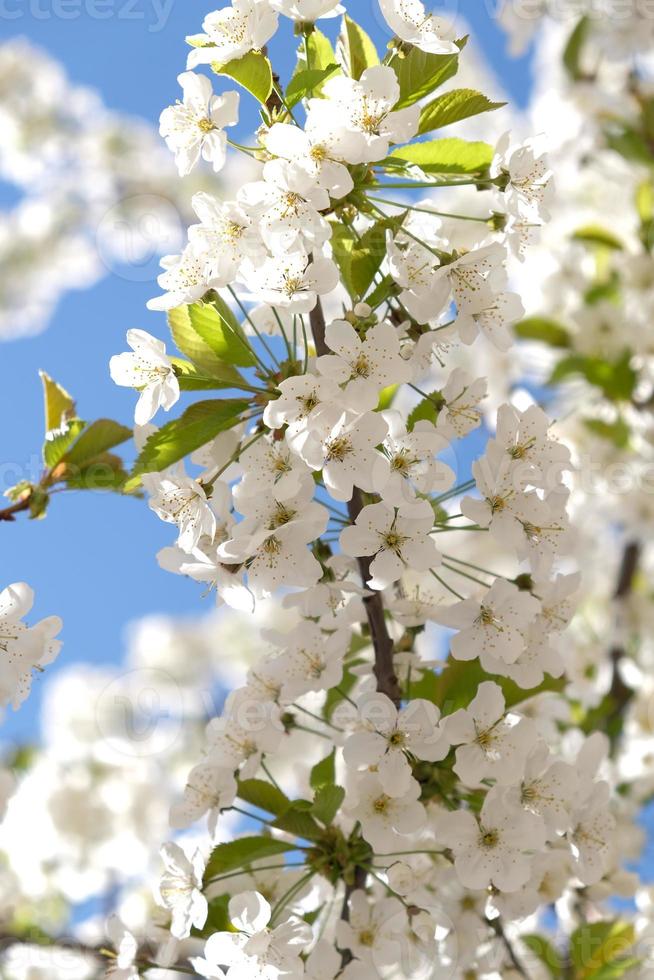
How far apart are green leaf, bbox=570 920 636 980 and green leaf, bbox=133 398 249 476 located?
1.11 m

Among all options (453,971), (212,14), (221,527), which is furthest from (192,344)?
(453,971)

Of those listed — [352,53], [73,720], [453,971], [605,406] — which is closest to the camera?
[352,53]

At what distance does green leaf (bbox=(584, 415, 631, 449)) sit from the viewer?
2881 mm

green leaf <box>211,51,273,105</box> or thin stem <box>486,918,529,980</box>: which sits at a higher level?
green leaf <box>211,51,273,105</box>

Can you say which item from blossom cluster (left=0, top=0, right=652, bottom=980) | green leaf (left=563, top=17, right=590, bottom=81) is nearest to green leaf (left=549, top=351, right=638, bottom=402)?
green leaf (left=563, top=17, right=590, bottom=81)

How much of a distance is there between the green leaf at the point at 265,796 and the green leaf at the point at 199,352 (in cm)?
56

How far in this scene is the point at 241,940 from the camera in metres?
1.17

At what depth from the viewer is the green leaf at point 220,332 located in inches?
48.4

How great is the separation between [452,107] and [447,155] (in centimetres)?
6

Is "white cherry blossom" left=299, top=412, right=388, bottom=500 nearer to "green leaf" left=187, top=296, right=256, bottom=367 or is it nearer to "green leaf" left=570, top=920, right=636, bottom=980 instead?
"green leaf" left=187, top=296, right=256, bottom=367

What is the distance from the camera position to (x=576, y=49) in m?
3.38

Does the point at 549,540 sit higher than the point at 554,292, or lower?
lower

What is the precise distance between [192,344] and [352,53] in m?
0.43

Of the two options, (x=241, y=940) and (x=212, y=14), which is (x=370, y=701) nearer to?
(x=241, y=940)
